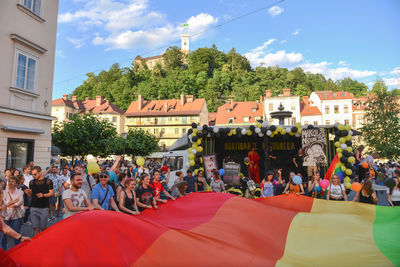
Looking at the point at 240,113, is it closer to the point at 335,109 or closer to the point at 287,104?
the point at 287,104

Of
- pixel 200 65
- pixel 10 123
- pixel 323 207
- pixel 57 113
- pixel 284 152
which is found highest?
pixel 200 65

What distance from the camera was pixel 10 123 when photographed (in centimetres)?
1316

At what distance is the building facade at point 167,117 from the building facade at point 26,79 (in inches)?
2037

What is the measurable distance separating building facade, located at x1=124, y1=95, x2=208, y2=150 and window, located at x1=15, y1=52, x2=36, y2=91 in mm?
52509

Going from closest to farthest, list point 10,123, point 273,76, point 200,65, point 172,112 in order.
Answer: point 10,123 < point 172,112 < point 273,76 < point 200,65

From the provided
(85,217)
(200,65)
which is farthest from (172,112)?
(85,217)

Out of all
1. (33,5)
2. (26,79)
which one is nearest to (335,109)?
(33,5)

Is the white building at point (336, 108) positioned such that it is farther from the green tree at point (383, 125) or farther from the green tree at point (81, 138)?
the green tree at point (81, 138)

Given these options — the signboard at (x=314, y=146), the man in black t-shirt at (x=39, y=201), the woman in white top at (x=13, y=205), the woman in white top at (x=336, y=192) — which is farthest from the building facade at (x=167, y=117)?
the woman in white top at (x=13, y=205)

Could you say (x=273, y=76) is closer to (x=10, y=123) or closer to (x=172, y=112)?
(x=172, y=112)

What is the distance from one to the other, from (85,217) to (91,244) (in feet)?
1.95

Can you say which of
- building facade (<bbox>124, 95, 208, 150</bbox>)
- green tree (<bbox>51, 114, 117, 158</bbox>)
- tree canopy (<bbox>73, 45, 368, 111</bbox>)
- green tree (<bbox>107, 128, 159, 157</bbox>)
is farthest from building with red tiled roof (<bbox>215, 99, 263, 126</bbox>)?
green tree (<bbox>51, 114, 117, 158</bbox>)

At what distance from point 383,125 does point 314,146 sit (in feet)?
47.1

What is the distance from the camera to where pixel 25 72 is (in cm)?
1415
